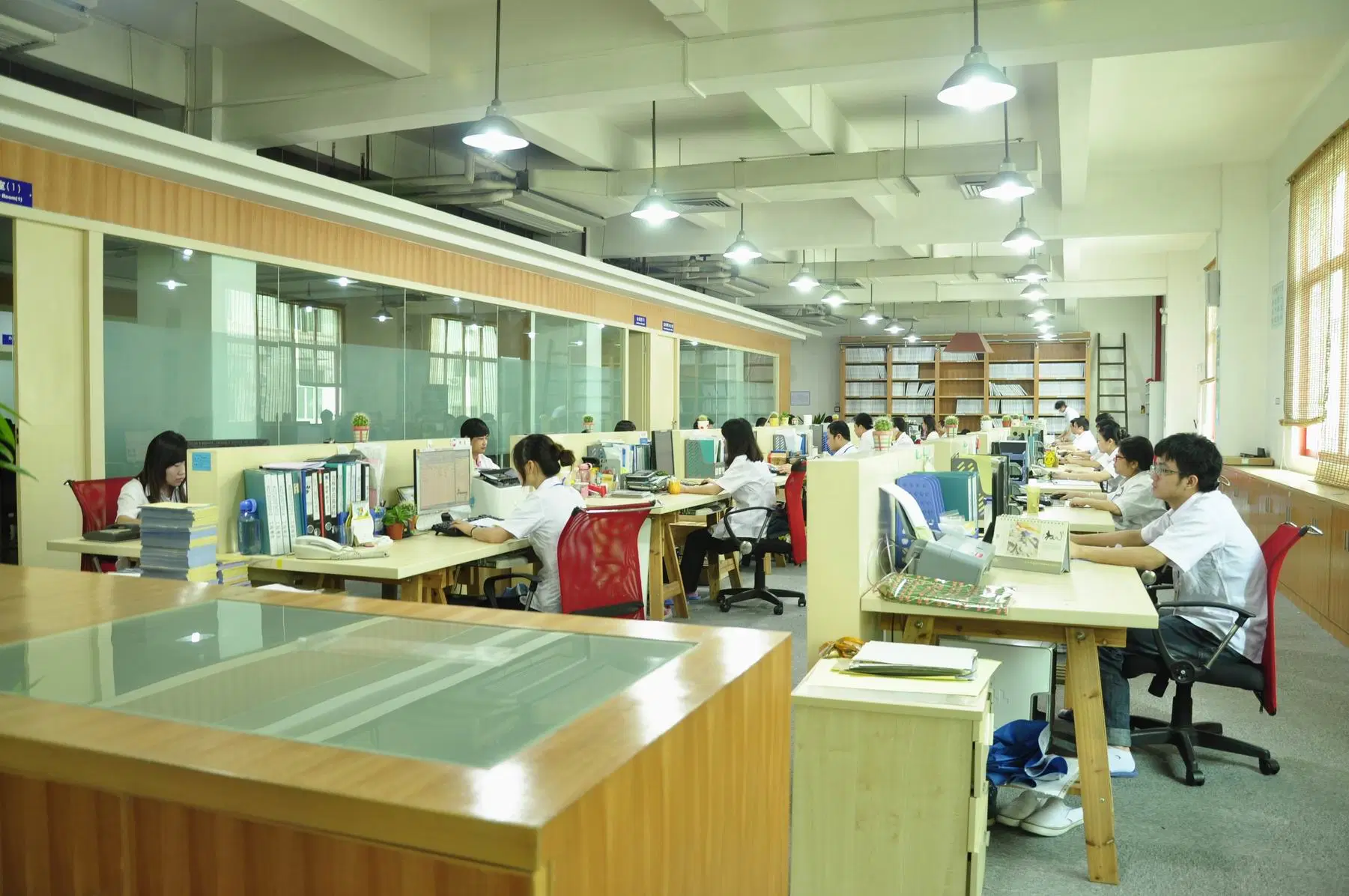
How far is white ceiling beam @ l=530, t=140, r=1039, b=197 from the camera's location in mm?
7520

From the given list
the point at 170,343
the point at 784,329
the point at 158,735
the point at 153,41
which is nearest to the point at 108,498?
the point at 170,343

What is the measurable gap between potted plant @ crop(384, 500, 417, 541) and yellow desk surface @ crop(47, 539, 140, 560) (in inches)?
42.7

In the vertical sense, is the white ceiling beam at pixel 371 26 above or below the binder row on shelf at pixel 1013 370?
above

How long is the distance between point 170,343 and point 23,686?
578 centimetres

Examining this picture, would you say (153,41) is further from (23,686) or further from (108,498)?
(23,686)

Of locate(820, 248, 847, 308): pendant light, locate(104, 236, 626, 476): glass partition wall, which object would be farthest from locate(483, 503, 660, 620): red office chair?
locate(820, 248, 847, 308): pendant light

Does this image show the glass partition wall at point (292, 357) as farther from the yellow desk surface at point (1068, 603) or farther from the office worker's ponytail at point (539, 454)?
the yellow desk surface at point (1068, 603)

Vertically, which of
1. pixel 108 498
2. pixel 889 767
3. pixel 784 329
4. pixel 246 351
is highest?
pixel 784 329

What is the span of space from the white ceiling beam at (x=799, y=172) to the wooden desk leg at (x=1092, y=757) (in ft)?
17.2

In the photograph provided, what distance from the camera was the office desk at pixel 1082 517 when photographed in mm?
5605

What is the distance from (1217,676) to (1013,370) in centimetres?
1674

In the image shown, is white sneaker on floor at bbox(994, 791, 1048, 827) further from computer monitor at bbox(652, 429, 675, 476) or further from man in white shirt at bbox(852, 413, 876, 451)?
man in white shirt at bbox(852, 413, 876, 451)

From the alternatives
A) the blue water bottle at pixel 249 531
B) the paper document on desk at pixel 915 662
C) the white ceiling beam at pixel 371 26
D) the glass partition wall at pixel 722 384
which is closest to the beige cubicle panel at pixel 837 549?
the paper document on desk at pixel 915 662

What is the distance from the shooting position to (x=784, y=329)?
18203 mm
